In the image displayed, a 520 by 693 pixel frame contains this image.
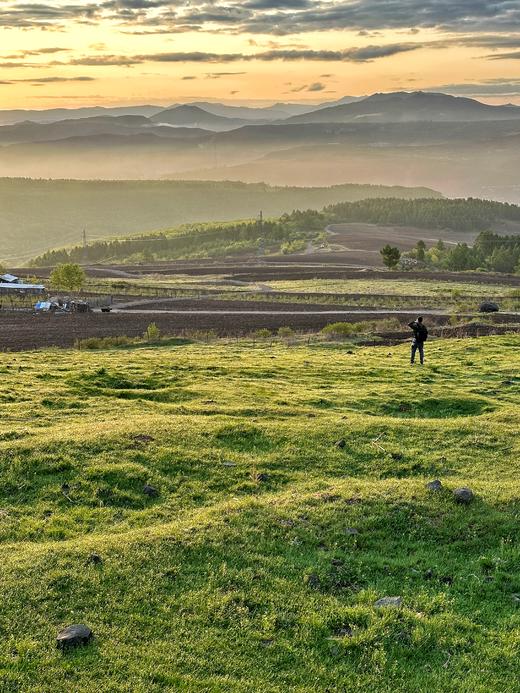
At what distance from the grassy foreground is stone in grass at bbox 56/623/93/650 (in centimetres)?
23

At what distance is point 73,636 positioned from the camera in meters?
13.5

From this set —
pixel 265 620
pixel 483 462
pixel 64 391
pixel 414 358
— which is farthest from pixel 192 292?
pixel 265 620

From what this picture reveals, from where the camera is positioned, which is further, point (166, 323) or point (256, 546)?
point (166, 323)

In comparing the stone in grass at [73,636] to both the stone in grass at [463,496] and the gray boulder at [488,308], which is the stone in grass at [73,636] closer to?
the stone in grass at [463,496]

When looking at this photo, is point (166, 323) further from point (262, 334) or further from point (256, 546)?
point (256, 546)

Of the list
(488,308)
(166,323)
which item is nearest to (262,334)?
(166,323)

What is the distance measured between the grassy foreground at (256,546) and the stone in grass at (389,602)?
0.16 metres

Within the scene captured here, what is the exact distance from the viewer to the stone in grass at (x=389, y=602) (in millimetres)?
15227

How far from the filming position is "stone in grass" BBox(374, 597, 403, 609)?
15227 mm

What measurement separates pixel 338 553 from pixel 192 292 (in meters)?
106

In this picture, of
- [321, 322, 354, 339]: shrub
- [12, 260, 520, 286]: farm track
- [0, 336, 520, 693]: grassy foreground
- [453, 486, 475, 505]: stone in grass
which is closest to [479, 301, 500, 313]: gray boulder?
[321, 322, 354, 339]: shrub

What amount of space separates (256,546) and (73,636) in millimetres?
5240

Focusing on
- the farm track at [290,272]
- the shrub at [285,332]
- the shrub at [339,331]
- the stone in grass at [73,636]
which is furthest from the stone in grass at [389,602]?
the farm track at [290,272]

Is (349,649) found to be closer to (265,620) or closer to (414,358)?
(265,620)
